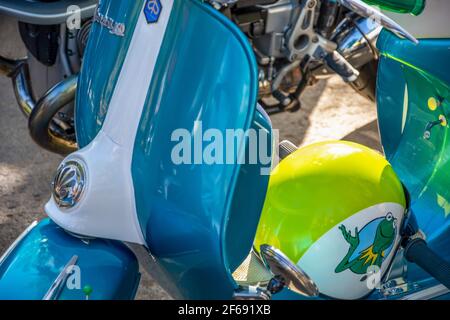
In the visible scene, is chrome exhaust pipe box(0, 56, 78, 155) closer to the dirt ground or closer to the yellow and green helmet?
the dirt ground

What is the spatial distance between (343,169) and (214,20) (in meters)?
0.49

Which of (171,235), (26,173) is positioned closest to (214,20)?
(171,235)

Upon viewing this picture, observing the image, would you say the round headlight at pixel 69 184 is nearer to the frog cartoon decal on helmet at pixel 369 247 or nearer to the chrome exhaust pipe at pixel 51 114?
the frog cartoon decal on helmet at pixel 369 247

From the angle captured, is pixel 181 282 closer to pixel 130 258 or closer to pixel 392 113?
pixel 130 258

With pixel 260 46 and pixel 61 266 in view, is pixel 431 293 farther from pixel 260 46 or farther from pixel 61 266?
pixel 260 46

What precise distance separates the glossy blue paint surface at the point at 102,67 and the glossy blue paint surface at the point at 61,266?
0.68ft

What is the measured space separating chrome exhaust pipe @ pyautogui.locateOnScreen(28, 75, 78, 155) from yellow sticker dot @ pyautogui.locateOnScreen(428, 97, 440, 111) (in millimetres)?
985

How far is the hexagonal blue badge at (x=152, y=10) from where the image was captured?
1.16m

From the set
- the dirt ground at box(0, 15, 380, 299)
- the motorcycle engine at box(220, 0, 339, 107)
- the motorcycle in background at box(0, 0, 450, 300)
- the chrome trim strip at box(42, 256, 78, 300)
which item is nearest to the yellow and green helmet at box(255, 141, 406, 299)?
the motorcycle in background at box(0, 0, 450, 300)

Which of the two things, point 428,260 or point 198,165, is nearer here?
point 198,165

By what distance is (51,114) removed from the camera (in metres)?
2.07

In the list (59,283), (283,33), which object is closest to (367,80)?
(283,33)

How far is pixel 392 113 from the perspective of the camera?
5.77 feet

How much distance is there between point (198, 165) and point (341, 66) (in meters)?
1.41
